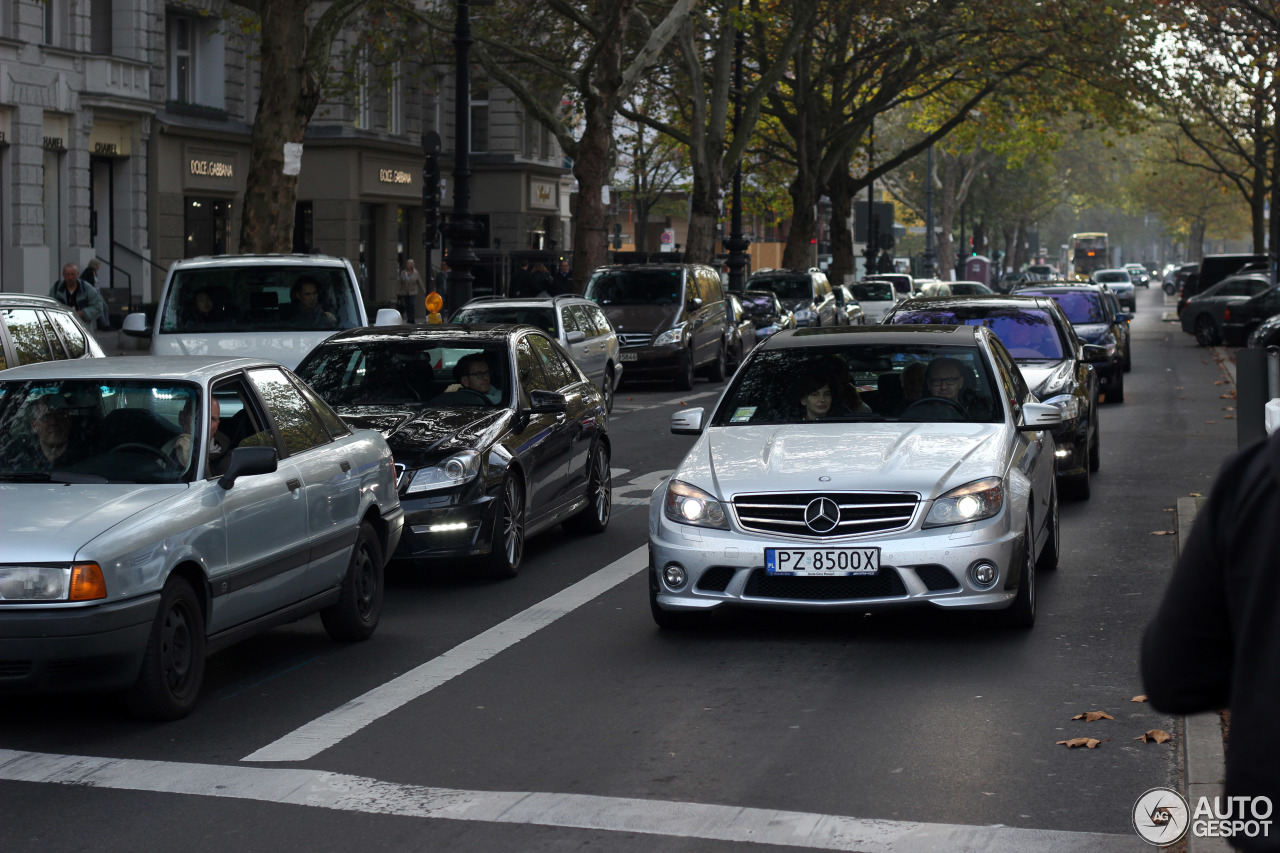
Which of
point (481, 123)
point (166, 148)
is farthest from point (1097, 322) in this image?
point (481, 123)

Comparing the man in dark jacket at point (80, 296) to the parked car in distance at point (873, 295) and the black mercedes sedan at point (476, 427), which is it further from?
the parked car in distance at point (873, 295)

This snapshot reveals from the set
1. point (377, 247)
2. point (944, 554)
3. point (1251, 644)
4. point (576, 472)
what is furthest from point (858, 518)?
point (377, 247)

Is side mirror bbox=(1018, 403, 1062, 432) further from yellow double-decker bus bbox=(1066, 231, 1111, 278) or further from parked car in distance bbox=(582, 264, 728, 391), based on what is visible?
yellow double-decker bus bbox=(1066, 231, 1111, 278)

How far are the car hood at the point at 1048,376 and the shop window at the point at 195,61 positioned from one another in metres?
28.5

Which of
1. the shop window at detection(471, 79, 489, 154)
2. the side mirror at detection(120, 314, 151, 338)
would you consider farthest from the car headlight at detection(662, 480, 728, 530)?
the shop window at detection(471, 79, 489, 154)

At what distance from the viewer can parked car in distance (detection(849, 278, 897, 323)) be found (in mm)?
42584

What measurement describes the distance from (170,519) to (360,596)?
74.5 inches

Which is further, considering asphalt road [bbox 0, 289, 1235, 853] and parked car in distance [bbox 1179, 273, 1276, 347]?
parked car in distance [bbox 1179, 273, 1276, 347]

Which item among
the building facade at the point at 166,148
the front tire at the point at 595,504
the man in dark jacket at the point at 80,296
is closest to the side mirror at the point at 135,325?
the front tire at the point at 595,504

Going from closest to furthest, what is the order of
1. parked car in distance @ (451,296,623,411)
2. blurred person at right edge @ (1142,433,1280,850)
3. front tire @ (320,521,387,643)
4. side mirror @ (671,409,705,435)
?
blurred person at right edge @ (1142,433,1280,850) → front tire @ (320,521,387,643) → side mirror @ (671,409,705,435) → parked car in distance @ (451,296,623,411)

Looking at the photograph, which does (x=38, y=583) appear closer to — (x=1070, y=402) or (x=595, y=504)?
(x=595, y=504)

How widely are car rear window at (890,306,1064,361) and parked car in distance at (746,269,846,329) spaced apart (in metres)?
21.9

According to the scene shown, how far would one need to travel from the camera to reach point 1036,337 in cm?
1515

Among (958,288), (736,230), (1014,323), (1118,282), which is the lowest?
(1014,323)
